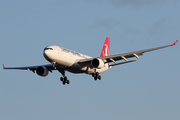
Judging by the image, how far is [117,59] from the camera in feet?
196

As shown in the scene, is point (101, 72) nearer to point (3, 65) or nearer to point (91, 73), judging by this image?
point (91, 73)

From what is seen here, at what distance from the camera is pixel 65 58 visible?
55.0m

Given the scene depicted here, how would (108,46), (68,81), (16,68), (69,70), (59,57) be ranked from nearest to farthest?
(59,57)
(69,70)
(68,81)
(16,68)
(108,46)

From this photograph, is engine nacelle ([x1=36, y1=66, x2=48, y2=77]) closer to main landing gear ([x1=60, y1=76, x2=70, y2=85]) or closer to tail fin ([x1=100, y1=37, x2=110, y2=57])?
main landing gear ([x1=60, y1=76, x2=70, y2=85])

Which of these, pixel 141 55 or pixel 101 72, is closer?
pixel 141 55

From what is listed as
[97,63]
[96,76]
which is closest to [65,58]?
[97,63]

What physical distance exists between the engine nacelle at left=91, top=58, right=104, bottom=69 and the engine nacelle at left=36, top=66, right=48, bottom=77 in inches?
323

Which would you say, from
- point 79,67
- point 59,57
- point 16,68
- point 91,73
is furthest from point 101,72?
point 16,68

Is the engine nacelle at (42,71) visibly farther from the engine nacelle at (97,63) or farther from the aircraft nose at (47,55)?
the engine nacelle at (97,63)

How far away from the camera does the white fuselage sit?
177 ft

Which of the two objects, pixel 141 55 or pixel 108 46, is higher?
pixel 108 46

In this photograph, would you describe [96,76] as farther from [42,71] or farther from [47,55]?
[47,55]

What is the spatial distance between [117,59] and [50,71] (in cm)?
1116

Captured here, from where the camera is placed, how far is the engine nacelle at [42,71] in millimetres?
60594
